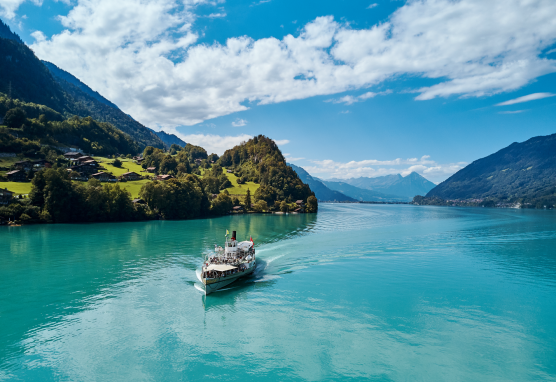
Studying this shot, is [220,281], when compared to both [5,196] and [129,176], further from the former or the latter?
[129,176]

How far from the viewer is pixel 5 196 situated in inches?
3740

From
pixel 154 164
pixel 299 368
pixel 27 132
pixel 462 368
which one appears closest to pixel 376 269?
pixel 462 368

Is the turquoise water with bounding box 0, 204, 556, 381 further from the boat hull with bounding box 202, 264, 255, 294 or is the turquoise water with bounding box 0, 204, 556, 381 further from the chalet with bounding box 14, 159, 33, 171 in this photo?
the chalet with bounding box 14, 159, 33, 171

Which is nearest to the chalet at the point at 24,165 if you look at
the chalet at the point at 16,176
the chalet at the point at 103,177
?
the chalet at the point at 16,176

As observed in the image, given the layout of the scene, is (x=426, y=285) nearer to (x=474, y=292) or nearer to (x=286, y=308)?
(x=474, y=292)

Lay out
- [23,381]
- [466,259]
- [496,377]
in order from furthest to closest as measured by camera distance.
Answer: [466,259], [496,377], [23,381]

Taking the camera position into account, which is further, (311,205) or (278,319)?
(311,205)

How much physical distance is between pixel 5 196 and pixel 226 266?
318 ft

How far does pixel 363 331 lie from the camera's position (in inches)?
1160

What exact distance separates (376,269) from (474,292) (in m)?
14.8

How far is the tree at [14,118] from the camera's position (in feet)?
518

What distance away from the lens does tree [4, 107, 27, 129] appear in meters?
158

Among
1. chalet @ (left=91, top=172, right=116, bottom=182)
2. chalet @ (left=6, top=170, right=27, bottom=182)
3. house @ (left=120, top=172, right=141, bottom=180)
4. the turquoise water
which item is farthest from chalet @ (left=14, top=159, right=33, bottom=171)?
the turquoise water

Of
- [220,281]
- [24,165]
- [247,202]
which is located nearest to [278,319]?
[220,281]
